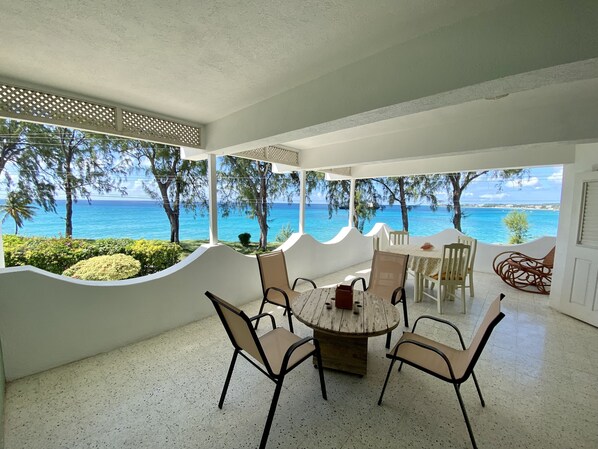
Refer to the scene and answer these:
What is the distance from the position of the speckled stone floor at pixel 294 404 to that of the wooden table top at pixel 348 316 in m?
0.55

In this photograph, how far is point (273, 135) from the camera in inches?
95.3

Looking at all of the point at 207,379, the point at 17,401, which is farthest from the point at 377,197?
the point at 17,401

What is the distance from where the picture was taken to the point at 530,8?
1.21m

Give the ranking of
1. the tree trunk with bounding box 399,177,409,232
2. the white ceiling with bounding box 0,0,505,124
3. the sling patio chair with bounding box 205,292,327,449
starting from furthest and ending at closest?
the tree trunk with bounding box 399,177,409,232 → the sling patio chair with bounding box 205,292,327,449 → the white ceiling with bounding box 0,0,505,124

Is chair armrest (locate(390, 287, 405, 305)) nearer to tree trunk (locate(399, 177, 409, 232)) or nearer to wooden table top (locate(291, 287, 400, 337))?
wooden table top (locate(291, 287, 400, 337))

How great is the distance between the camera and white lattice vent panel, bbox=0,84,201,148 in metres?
2.02

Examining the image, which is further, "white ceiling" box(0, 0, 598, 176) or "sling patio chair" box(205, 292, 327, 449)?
"sling patio chair" box(205, 292, 327, 449)

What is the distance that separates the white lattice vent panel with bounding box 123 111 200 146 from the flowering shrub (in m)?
3.14

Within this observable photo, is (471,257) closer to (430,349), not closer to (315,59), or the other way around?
(430,349)

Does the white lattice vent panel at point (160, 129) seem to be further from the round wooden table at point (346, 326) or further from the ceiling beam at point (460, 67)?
the round wooden table at point (346, 326)

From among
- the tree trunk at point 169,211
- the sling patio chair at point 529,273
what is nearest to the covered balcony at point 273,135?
the sling patio chair at point 529,273

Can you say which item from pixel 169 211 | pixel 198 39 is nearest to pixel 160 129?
pixel 198 39

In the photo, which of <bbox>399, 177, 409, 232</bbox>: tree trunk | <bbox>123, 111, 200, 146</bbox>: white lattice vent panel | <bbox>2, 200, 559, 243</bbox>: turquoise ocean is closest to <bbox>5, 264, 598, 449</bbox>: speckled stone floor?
<bbox>123, 111, 200, 146</bbox>: white lattice vent panel

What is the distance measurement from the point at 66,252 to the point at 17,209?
342 cm
